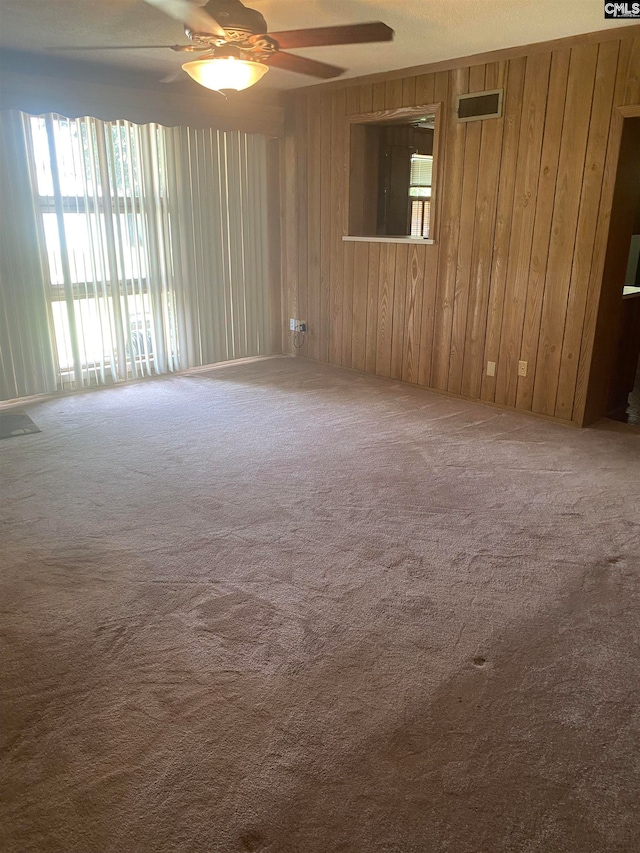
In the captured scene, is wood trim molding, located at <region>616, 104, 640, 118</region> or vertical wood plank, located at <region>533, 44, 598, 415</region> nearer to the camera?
wood trim molding, located at <region>616, 104, 640, 118</region>

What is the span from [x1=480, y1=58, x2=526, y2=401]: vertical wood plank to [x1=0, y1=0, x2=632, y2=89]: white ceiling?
0.26 meters

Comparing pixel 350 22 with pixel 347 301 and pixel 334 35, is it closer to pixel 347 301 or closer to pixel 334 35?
pixel 334 35

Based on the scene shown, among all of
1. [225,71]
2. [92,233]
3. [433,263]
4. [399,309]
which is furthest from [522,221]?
[92,233]

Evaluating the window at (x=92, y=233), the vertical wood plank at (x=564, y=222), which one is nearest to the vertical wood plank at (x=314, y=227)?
the window at (x=92, y=233)

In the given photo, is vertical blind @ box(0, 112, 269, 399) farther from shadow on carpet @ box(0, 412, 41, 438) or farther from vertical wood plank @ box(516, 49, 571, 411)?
vertical wood plank @ box(516, 49, 571, 411)

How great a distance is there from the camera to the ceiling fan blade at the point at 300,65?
3064mm

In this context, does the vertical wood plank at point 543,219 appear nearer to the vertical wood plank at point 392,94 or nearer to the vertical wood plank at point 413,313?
the vertical wood plank at point 413,313

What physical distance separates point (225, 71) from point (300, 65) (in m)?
0.65

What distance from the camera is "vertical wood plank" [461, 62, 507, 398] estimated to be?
14.2 feet

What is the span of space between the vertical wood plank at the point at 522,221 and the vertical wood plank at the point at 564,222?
0.53ft

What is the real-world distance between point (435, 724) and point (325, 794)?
1.30 feet

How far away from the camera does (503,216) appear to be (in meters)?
4.42

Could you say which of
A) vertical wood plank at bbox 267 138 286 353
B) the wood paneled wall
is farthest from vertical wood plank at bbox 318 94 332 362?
vertical wood plank at bbox 267 138 286 353

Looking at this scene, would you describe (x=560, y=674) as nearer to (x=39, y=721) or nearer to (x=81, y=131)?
(x=39, y=721)
